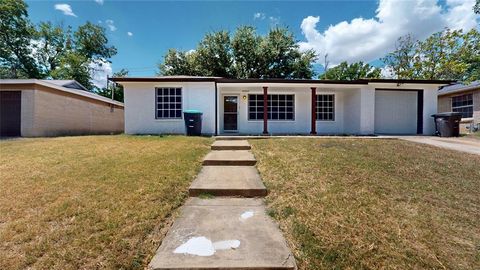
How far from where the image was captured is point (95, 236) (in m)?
2.62

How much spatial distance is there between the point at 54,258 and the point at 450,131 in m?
14.5

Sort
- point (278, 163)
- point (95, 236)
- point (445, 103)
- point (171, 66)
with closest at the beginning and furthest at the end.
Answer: point (95, 236)
point (278, 163)
point (445, 103)
point (171, 66)

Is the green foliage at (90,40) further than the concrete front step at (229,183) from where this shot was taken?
Yes

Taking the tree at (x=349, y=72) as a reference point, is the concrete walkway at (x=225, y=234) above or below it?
below

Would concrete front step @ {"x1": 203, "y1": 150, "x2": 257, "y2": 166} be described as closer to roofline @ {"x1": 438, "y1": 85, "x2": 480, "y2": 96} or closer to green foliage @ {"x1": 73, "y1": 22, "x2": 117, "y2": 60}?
roofline @ {"x1": 438, "y1": 85, "x2": 480, "y2": 96}

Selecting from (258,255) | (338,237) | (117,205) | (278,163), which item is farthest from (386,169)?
(117,205)

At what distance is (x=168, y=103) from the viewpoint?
11.9 m

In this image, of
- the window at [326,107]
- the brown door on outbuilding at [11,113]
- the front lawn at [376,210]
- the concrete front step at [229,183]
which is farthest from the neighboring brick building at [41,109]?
the window at [326,107]

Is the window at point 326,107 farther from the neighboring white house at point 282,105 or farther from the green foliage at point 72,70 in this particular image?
the green foliage at point 72,70

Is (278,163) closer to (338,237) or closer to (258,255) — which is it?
(338,237)

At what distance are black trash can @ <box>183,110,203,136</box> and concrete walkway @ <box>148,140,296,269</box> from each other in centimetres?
649

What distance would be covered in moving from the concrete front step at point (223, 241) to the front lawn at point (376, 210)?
0.69 ft

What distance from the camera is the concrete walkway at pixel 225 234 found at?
2.28 metres

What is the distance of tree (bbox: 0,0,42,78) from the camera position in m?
25.2
